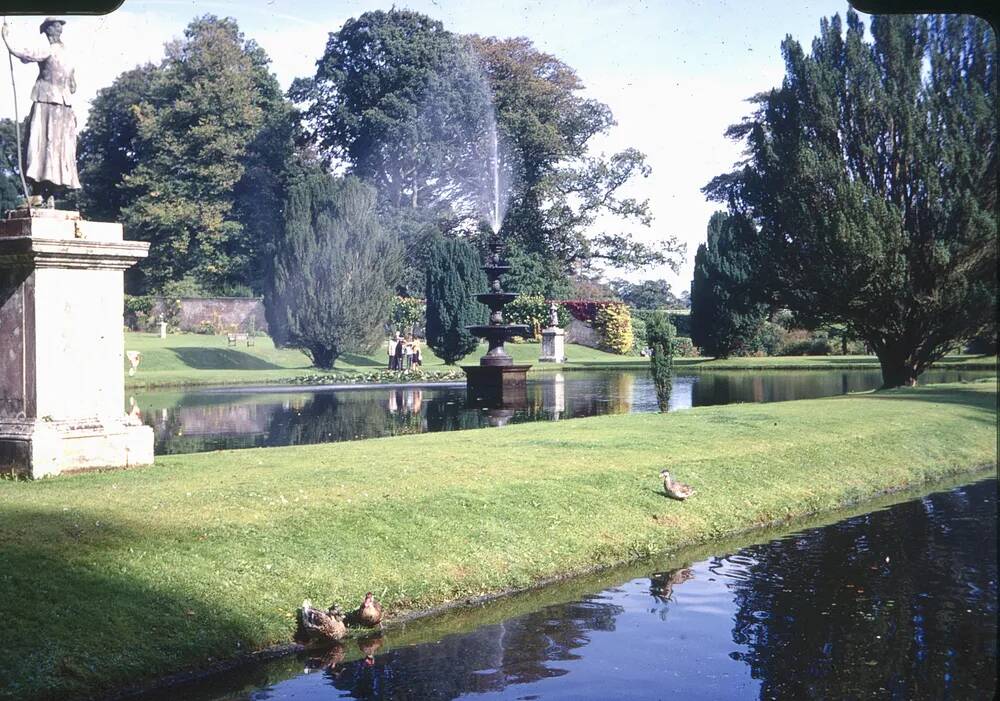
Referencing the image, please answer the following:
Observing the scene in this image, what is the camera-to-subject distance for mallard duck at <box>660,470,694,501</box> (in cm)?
1308

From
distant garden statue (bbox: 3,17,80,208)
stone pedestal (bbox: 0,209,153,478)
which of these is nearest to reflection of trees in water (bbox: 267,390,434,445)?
stone pedestal (bbox: 0,209,153,478)

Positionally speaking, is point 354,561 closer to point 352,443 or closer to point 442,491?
point 442,491

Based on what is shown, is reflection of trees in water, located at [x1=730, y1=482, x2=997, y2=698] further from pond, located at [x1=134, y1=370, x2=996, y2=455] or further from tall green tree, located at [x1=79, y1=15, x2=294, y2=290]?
tall green tree, located at [x1=79, y1=15, x2=294, y2=290]

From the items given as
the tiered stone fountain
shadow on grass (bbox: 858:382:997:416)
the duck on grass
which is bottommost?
the duck on grass

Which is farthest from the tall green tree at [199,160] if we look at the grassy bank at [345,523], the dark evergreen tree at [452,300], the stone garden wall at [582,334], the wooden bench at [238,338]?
the grassy bank at [345,523]

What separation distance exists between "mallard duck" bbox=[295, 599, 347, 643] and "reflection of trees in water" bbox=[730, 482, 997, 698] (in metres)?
2.96

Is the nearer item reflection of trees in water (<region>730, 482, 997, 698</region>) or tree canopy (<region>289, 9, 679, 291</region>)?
reflection of trees in water (<region>730, 482, 997, 698</region>)

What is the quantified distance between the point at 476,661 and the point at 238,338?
1717 inches

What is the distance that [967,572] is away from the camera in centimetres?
1108

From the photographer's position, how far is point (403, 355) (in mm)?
42438

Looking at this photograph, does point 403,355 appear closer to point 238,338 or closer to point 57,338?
point 238,338

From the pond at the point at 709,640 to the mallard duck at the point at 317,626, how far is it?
0.13m

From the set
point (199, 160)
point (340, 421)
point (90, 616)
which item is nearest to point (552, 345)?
point (199, 160)

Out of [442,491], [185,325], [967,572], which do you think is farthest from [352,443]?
[185,325]
